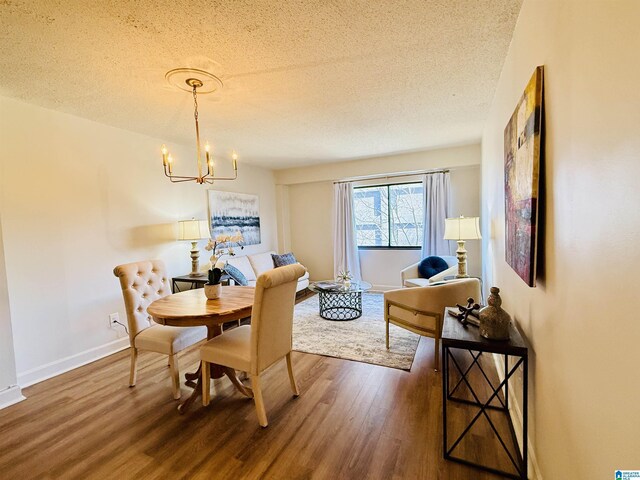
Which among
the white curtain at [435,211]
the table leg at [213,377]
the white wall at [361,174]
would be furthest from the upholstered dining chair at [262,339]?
the white wall at [361,174]

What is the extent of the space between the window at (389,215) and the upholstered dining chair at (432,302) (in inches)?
104

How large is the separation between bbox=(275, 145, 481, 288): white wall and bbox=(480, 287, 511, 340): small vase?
3.51 meters

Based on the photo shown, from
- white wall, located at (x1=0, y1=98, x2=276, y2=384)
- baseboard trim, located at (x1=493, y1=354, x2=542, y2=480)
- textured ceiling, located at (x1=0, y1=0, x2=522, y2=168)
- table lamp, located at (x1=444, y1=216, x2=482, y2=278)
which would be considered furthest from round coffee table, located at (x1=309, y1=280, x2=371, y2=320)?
white wall, located at (x1=0, y1=98, x2=276, y2=384)

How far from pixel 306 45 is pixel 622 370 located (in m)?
2.09

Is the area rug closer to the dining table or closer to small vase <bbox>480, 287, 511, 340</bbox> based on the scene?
the dining table

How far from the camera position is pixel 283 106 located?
283cm

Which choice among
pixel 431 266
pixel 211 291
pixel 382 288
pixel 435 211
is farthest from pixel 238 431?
pixel 435 211

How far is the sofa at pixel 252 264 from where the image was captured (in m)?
4.52

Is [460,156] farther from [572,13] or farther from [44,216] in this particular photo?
[44,216]

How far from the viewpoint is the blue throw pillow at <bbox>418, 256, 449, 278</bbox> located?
4.31 m

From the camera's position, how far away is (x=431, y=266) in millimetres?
4355

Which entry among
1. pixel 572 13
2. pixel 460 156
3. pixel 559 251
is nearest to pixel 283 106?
pixel 572 13

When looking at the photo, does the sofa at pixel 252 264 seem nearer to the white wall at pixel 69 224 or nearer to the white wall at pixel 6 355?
the white wall at pixel 69 224

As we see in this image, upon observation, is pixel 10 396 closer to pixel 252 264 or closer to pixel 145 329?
pixel 145 329
